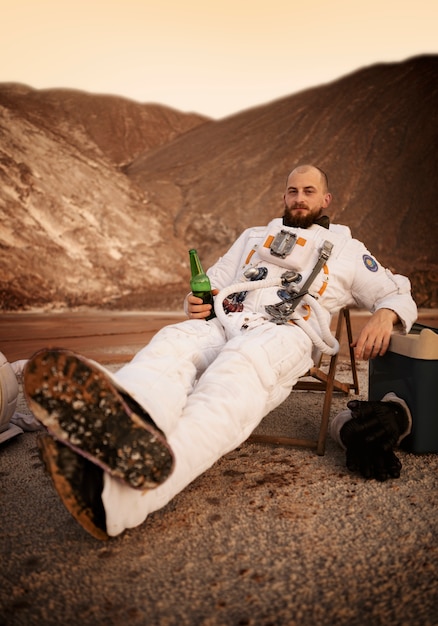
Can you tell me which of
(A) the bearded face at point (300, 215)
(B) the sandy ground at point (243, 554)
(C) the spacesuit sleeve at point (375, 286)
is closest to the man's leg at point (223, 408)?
(B) the sandy ground at point (243, 554)

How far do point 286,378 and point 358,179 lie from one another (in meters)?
13.9

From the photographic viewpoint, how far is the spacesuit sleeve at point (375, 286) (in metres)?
2.45

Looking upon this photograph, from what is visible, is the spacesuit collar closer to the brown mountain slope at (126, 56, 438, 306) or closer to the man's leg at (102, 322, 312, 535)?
the man's leg at (102, 322, 312, 535)

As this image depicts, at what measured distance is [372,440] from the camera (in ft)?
6.48

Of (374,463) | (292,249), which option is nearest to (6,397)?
(292,249)

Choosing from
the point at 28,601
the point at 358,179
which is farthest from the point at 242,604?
the point at 358,179

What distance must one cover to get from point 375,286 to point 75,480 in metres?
1.82

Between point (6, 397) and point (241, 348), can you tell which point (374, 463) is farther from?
point (6, 397)

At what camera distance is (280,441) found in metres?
2.34

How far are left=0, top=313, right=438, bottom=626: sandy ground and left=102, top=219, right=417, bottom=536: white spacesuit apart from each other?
0.58ft

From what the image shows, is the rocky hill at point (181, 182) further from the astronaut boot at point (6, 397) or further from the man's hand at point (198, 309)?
the man's hand at point (198, 309)

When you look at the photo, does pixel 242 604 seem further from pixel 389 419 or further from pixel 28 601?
pixel 389 419

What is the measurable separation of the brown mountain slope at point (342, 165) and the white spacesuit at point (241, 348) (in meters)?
10.0

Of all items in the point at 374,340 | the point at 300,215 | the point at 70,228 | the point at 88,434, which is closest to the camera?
the point at 88,434
